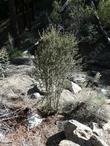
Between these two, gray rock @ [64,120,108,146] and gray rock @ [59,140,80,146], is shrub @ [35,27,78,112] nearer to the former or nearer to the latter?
gray rock @ [64,120,108,146]

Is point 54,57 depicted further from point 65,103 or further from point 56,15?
point 56,15

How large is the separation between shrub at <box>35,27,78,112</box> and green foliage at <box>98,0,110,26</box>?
5929 mm

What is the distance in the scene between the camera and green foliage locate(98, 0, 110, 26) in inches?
479

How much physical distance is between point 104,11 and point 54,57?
6225mm

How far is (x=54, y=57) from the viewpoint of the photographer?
6.33m

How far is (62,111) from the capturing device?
6797 mm

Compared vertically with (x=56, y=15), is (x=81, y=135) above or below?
below

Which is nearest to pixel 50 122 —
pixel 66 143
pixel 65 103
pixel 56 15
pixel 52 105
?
pixel 52 105

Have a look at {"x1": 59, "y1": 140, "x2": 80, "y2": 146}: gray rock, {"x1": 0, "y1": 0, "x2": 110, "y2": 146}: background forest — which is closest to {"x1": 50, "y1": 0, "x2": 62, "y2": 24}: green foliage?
{"x1": 0, "y1": 0, "x2": 110, "y2": 146}: background forest

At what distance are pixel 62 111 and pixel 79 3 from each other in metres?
6.85

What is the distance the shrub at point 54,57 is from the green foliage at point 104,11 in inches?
233

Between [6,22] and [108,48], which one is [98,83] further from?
[6,22]

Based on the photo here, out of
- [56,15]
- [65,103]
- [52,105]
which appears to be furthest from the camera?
[56,15]

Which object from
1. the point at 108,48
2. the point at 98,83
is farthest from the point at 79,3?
the point at 98,83
